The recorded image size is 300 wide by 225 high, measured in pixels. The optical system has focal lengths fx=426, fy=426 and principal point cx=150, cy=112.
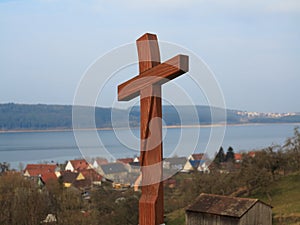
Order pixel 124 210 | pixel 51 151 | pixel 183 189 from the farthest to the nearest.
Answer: pixel 51 151
pixel 183 189
pixel 124 210

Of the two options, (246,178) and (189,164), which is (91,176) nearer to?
(246,178)

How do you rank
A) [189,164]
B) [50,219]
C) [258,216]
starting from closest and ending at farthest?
1. [189,164]
2. [258,216]
3. [50,219]

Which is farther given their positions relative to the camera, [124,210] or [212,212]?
[124,210]

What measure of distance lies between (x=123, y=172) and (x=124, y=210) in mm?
23685

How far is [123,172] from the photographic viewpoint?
316 cm

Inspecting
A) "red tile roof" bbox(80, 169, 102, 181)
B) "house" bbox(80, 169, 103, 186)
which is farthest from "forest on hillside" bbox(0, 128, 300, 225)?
"red tile roof" bbox(80, 169, 102, 181)

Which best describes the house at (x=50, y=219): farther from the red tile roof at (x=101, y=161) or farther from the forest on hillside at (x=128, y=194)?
the red tile roof at (x=101, y=161)

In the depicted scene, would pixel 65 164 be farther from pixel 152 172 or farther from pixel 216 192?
pixel 152 172

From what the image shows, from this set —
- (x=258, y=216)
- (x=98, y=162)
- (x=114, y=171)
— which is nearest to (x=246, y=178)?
(x=258, y=216)

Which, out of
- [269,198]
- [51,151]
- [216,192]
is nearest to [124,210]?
[216,192]

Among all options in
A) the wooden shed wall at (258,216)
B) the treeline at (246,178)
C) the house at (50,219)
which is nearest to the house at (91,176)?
the treeline at (246,178)

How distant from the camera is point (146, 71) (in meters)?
3.12

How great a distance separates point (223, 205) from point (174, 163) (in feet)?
→ 62.8

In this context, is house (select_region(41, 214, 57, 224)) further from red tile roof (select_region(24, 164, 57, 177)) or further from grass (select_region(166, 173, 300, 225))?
red tile roof (select_region(24, 164, 57, 177))
